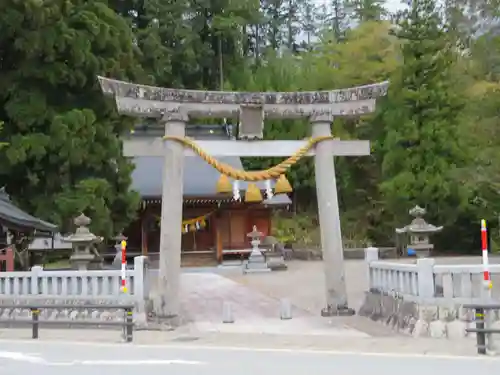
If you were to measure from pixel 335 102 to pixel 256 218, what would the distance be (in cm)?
1774

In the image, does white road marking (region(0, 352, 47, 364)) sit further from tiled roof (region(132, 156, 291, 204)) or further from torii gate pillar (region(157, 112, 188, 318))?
tiled roof (region(132, 156, 291, 204))

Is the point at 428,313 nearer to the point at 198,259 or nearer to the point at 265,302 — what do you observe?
the point at 265,302

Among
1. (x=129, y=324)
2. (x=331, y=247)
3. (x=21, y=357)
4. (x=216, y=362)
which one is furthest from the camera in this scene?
(x=331, y=247)

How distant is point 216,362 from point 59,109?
1456 cm

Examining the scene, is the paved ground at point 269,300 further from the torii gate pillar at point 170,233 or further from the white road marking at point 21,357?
the white road marking at point 21,357

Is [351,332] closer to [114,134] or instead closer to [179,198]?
[179,198]

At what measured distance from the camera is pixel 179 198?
13.3 metres

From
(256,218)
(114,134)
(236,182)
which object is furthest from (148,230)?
(236,182)

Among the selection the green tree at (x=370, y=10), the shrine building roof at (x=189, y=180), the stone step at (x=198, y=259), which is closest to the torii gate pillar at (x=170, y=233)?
the shrine building roof at (x=189, y=180)

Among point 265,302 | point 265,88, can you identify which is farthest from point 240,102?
point 265,88

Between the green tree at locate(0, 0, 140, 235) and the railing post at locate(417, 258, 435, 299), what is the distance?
1172cm

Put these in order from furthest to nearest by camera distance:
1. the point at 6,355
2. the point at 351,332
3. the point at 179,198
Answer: the point at 179,198, the point at 351,332, the point at 6,355

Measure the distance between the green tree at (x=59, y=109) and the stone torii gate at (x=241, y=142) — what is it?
6.85 meters

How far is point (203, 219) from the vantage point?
29156 mm
